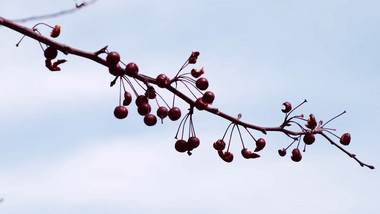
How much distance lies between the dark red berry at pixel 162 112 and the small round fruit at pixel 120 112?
337mm

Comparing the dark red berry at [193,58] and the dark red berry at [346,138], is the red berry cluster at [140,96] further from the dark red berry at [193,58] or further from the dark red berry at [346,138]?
the dark red berry at [346,138]

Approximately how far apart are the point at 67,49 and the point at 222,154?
1931 millimetres

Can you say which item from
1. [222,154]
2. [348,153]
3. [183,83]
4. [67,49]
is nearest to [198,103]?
[183,83]

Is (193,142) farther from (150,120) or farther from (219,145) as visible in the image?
(150,120)

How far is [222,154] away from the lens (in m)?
4.96

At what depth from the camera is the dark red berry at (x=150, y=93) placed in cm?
447

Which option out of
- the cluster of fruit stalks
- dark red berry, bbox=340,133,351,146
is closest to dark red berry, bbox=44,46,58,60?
the cluster of fruit stalks

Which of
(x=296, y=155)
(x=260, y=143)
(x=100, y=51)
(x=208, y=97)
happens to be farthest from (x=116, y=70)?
(x=296, y=155)

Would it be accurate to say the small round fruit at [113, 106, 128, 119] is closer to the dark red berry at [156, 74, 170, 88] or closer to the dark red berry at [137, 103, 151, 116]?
the dark red berry at [137, 103, 151, 116]

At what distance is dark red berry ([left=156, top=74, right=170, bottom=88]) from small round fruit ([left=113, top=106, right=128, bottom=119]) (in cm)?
52

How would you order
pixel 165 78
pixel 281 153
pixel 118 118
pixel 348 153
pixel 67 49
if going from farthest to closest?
pixel 281 153 → pixel 348 153 → pixel 118 118 → pixel 165 78 → pixel 67 49

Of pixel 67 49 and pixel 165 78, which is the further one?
pixel 165 78

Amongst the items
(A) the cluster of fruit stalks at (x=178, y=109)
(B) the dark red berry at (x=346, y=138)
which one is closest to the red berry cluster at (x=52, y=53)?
(A) the cluster of fruit stalks at (x=178, y=109)

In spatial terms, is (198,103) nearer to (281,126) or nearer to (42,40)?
(281,126)
